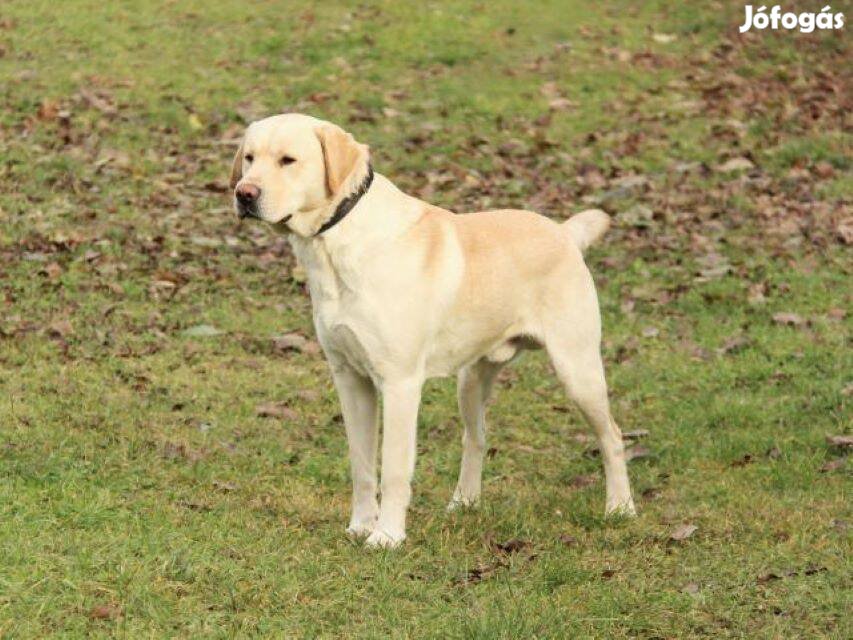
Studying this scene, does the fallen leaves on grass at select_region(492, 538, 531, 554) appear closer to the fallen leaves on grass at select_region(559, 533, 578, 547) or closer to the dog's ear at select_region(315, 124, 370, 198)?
the fallen leaves on grass at select_region(559, 533, 578, 547)

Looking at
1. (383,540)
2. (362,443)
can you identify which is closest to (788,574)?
(383,540)

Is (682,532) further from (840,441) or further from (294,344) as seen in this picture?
(294,344)

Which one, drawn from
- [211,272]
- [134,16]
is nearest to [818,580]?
[211,272]

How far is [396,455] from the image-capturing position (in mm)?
5883

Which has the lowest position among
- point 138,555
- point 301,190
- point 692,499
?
point 692,499

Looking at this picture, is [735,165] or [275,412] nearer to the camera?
[275,412]

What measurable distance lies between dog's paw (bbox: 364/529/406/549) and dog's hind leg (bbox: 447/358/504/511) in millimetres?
794

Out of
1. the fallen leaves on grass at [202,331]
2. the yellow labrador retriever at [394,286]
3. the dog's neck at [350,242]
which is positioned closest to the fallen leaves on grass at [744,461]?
the yellow labrador retriever at [394,286]

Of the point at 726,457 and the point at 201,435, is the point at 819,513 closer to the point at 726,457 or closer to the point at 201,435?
the point at 726,457

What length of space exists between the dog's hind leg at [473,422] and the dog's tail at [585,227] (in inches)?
28.8

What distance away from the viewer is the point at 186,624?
475 cm

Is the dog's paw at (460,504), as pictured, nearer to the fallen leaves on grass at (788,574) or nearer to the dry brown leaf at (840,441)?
the fallen leaves on grass at (788,574)

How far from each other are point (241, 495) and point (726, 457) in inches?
104

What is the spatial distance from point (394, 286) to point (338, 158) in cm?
57
